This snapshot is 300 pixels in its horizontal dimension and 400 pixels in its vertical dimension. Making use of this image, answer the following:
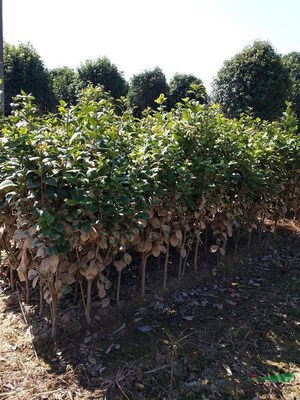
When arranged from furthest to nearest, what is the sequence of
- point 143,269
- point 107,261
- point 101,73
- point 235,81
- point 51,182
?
point 101,73, point 235,81, point 143,269, point 107,261, point 51,182

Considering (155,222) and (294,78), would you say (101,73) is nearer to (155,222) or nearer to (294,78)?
(294,78)

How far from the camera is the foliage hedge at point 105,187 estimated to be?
2.03 m

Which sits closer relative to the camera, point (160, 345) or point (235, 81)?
point (160, 345)

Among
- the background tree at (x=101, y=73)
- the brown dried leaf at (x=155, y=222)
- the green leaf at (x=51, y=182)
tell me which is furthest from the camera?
the background tree at (x=101, y=73)

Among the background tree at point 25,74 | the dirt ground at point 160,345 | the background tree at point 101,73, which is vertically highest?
the background tree at point 101,73

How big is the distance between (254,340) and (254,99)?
9773 millimetres

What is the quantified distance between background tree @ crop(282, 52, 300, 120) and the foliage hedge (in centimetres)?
1050

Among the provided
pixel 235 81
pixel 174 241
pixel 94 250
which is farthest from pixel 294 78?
pixel 94 250

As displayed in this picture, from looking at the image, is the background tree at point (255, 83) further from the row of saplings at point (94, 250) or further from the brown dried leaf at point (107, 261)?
the brown dried leaf at point (107, 261)

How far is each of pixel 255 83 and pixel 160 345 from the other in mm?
10439

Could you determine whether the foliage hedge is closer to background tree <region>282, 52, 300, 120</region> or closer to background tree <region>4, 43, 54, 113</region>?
background tree <region>4, 43, 54, 113</region>

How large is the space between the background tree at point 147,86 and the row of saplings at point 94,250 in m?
12.9

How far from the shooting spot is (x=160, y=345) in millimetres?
2289

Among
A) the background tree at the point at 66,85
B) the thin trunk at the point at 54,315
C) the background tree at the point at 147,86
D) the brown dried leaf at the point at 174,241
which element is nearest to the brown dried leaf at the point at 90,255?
the thin trunk at the point at 54,315
